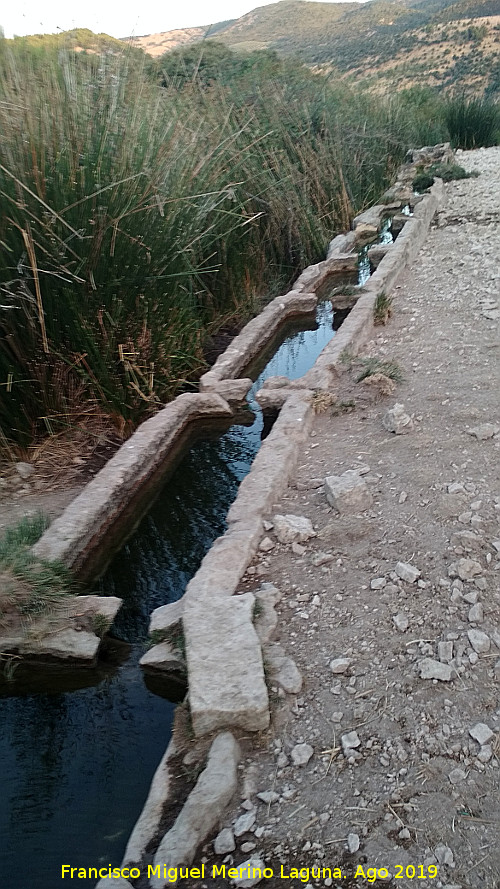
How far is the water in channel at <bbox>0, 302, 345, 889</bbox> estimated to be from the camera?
1.75 meters

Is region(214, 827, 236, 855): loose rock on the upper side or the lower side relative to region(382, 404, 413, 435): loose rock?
upper

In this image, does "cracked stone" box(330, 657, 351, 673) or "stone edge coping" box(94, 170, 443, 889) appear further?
"cracked stone" box(330, 657, 351, 673)

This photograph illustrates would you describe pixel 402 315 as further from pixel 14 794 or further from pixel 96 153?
pixel 14 794

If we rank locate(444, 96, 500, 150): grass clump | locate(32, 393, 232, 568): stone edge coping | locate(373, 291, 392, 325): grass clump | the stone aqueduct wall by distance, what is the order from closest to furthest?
1. the stone aqueduct wall
2. locate(32, 393, 232, 568): stone edge coping
3. locate(373, 291, 392, 325): grass clump
4. locate(444, 96, 500, 150): grass clump

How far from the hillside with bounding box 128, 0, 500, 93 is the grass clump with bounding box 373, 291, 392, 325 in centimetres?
1521

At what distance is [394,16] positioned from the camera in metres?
38.3

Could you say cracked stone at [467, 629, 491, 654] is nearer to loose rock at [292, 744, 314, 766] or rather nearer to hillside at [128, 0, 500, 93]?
loose rock at [292, 744, 314, 766]

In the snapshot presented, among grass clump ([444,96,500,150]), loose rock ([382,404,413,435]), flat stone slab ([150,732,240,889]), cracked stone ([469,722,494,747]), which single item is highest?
flat stone slab ([150,732,240,889])

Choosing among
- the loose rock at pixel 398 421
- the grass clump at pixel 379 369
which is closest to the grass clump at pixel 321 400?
the grass clump at pixel 379 369

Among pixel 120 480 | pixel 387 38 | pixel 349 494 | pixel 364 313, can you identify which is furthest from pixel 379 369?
pixel 387 38

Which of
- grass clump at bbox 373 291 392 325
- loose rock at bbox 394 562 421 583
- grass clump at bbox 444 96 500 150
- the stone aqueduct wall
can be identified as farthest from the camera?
grass clump at bbox 444 96 500 150

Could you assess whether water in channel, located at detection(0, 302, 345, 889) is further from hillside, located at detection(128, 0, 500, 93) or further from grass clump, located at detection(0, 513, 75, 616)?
hillside, located at detection(128, 0, 500, 93)

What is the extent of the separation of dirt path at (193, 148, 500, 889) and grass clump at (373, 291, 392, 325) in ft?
4.19

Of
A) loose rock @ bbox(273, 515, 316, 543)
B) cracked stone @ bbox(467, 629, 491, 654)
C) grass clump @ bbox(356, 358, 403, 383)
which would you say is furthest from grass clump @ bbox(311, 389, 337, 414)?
cracked stone @ bbox(467, 629, 491, 654)
